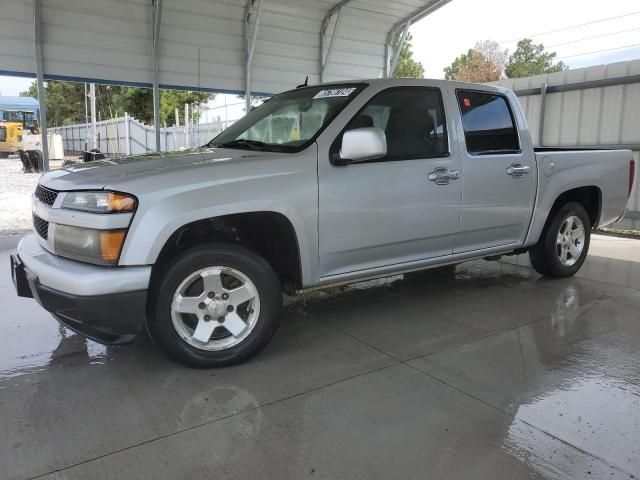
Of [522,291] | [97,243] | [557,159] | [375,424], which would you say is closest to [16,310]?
[97,243]

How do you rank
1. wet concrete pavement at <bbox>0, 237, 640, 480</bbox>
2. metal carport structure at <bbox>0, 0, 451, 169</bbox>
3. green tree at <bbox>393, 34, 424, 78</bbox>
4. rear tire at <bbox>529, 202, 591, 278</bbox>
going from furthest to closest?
green tree at <bbox>393, 34, 424, 78</bbox> < metal carport structure at <bbox>0, 0, 451, 169</bbox> < rear tire at <bbox>529, 202, 591, 278</bbox> < wet concrete pavement at <bbox>0, 237, 640, 480</bbox>

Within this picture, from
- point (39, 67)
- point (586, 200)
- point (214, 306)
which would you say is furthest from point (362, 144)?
point (39, 67)

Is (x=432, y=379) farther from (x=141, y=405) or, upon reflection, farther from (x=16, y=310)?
(x=16, y=310)

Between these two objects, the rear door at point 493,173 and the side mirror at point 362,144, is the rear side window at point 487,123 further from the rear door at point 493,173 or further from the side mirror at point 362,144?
the side mirror at point 362,144

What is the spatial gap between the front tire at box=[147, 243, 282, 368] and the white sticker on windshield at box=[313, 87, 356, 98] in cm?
152

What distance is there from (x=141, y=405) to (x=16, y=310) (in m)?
2.38

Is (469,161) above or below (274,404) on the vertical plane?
above

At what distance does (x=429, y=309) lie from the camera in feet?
15.7

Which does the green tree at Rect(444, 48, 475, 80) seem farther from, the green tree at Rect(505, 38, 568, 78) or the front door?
the front door

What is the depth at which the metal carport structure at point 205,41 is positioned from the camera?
782 centimetres

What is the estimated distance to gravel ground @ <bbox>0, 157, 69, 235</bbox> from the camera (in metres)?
8.96

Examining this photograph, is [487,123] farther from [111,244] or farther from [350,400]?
[111,244]

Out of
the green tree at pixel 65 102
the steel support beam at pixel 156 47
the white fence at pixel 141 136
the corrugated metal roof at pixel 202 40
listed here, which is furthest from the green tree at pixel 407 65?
the steel support beam at pixel 156 47

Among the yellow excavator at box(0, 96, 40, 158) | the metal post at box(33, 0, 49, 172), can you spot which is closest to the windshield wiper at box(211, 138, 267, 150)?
the metal post at box(33, 0, 49, 172)
